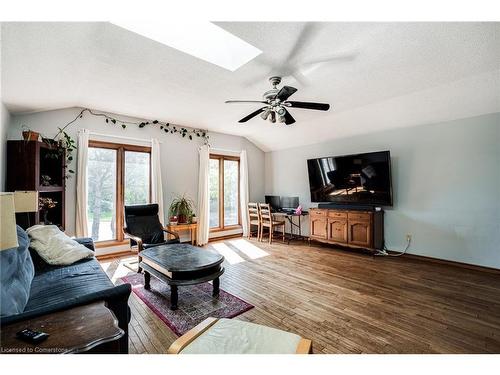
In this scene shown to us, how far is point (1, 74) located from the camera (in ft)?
7.49

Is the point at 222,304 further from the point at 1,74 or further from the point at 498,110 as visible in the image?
the point at 498,110

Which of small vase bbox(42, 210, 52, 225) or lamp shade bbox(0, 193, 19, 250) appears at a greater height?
lamp shade bbox(0, 193, 19, 250)

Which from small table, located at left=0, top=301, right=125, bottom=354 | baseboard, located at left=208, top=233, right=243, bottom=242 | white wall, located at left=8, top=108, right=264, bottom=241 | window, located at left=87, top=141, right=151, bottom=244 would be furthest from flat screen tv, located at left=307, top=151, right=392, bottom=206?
small table, located at left=0, top=301, right=125, bottom=354

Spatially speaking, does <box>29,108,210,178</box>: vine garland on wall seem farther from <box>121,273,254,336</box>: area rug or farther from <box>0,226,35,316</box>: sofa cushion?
<box>121,273,254,336</box>: area rug

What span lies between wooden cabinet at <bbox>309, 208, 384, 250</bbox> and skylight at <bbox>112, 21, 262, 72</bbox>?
3286mm

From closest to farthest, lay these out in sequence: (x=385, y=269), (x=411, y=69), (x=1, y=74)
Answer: (x=1, y=74) < (x=411, y=69) < (x=385, y=269)

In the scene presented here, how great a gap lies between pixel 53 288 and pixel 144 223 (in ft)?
6.68

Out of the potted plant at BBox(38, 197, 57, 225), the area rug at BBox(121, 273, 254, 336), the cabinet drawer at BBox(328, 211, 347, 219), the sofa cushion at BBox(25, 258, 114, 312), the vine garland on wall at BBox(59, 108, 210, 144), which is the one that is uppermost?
the vine garland on wall at BBox(59, 108, 210, 144)

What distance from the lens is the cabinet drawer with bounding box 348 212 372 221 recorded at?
415 cm

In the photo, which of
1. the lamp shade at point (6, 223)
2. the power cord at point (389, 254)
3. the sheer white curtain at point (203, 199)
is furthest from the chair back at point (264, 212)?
the lamp shade at point (6, 223)

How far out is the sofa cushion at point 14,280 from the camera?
1.29 m

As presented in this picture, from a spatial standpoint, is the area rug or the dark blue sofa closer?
the dark blue sofa
